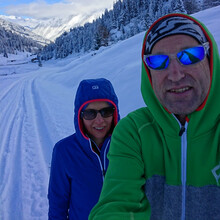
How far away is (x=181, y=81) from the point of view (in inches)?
46.2

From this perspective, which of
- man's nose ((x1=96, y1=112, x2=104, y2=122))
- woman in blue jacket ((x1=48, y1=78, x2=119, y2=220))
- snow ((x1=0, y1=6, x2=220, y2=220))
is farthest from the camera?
snow ((x1=0, y1=6, x2=220, y2=220))

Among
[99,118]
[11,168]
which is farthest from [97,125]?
[11,168]

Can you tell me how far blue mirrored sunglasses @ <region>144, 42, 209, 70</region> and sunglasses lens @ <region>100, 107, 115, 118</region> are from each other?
1.02 m

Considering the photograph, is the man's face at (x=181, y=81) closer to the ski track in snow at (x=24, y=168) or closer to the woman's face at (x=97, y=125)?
the woman's face at (x=97, y=125)

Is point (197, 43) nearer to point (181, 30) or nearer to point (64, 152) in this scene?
point (181, 30)

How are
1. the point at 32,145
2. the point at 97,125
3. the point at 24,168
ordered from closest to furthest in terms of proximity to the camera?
the point at 97,125, the point at 24,168, the point at 32,145

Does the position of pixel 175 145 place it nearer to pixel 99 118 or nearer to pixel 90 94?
pixel 99 118

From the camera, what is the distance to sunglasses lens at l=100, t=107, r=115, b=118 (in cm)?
217

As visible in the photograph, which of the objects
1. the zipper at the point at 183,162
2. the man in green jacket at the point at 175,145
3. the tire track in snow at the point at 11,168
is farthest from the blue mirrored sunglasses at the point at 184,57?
the tire track in snow at the point at 11,168

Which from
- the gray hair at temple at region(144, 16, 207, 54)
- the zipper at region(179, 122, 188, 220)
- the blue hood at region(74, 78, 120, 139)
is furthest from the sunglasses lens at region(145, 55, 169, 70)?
the blue hood at region(74, 78, 120, 139)

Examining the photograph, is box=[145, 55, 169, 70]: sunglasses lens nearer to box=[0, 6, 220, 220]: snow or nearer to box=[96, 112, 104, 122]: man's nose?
box=[96, 112, 104, 122]: man's nose

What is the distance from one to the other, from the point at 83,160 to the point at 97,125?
0.42m

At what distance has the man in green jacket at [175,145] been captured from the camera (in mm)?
1133

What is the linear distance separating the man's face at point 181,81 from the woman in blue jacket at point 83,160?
1012 mm
